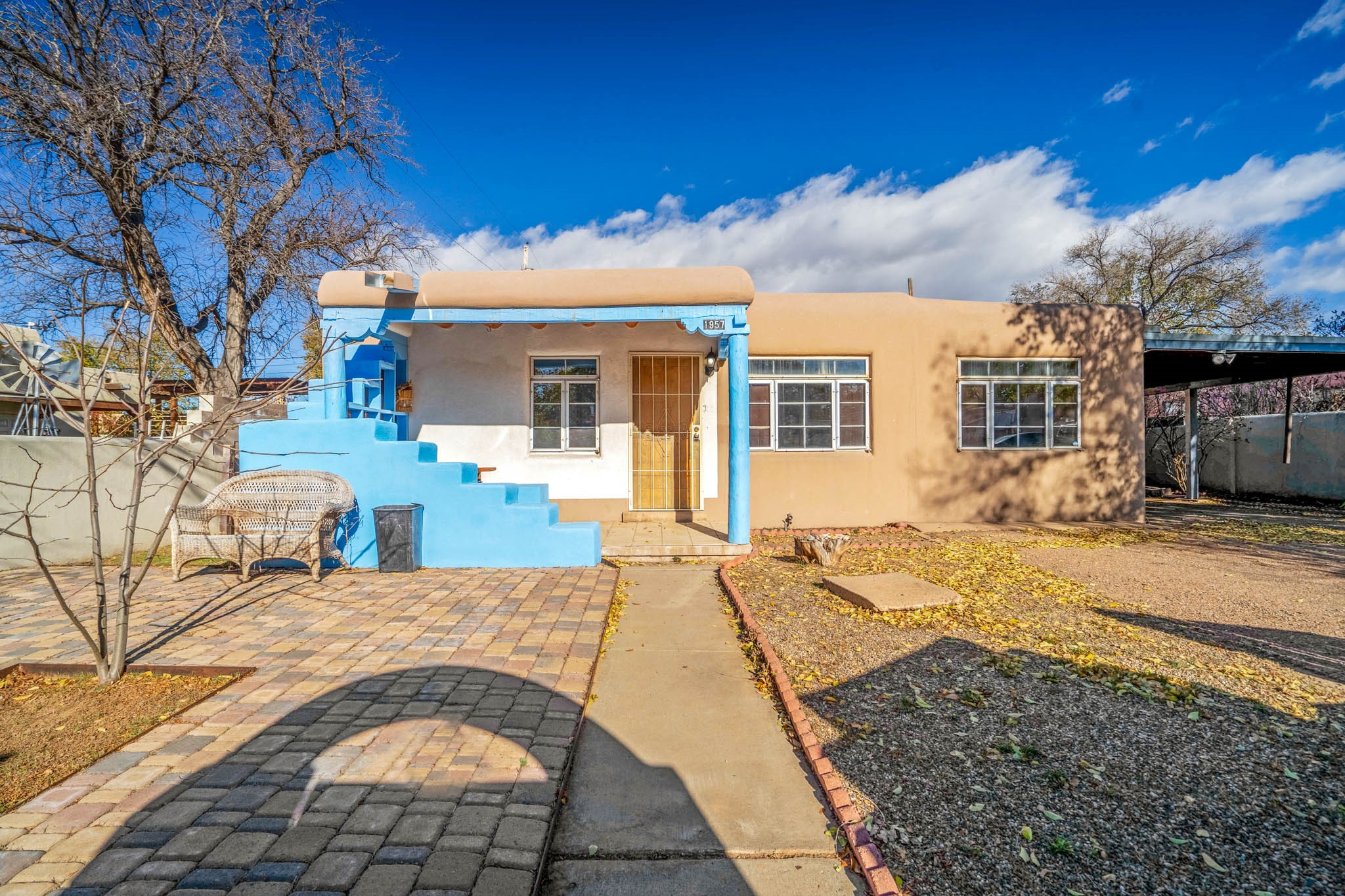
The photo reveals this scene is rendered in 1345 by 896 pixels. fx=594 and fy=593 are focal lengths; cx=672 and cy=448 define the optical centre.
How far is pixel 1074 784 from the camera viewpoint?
258cm

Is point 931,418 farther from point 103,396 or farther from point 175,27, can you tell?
point 103,396

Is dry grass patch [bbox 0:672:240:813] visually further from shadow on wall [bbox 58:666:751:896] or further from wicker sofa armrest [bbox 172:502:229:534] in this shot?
wicker sofa armrest [bbox 172:502:229:534]

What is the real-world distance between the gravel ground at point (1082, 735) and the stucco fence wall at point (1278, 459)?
31.3ft

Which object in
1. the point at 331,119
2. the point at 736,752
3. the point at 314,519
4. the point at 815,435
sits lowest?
the point at 736,752

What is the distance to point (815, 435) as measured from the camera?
30.6 ft

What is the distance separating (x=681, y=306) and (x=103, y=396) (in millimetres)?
15524

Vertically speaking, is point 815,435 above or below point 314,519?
above

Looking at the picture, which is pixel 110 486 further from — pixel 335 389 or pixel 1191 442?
pixel 1191 442

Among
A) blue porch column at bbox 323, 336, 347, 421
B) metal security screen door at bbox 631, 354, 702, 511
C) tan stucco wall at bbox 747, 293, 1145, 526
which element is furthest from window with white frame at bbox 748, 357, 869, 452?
blue porch column at bbox 323, 336, 347, 421

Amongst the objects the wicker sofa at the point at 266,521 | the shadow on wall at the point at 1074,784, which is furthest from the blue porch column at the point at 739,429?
the wicker sofa at the point at 266,521

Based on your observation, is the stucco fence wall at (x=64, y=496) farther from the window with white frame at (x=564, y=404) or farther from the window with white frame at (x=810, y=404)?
the window with white frame at (x=810, y=404)

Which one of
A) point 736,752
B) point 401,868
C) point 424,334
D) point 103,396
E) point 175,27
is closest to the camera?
point 401,868

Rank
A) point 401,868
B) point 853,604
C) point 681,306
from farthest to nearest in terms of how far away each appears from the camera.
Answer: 1. point 681,306
2. point 853,604
3. point 401,868

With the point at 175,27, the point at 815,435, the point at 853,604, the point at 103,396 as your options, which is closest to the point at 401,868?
the point at 853,604
